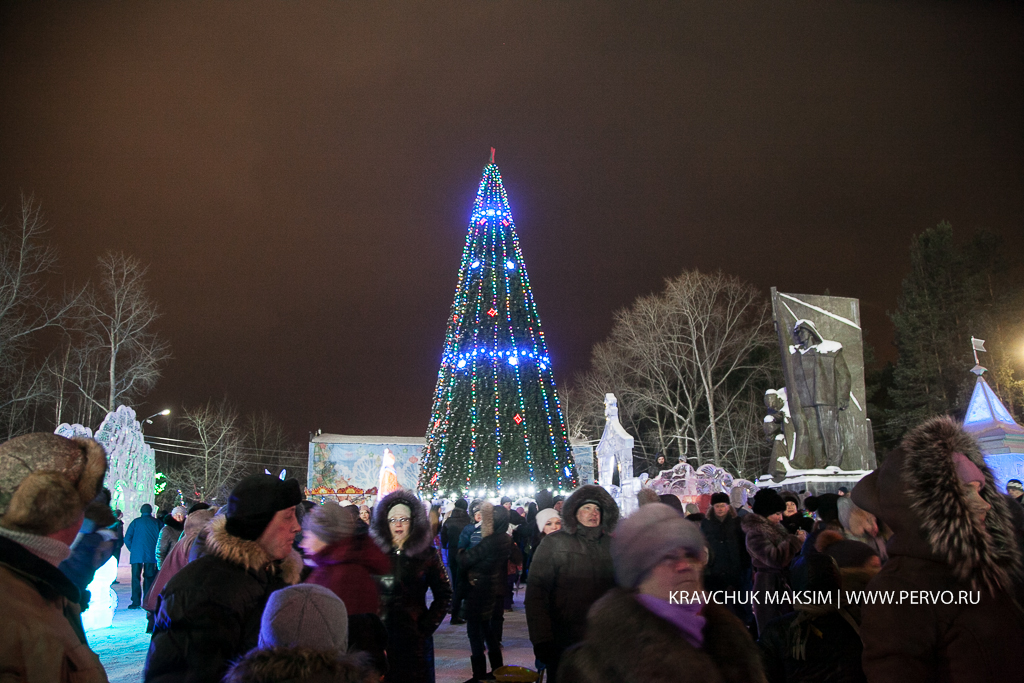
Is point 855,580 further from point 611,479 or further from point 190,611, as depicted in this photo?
point 611,479

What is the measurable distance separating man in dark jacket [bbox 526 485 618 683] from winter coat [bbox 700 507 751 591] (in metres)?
2.65

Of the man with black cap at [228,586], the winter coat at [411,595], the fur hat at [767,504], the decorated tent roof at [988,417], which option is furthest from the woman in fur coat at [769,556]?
the decorated tent roof at [988,417]

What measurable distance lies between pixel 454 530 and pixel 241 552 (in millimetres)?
8499

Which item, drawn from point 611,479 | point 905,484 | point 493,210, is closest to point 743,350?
point 611,479

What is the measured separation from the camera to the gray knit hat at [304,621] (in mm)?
2084

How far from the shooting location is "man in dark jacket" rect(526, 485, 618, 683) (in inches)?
165

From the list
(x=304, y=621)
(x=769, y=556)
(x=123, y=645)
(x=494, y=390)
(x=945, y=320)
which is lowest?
(x=123, y=645)

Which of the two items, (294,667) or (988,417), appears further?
(988,417)

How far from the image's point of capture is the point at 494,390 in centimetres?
1809

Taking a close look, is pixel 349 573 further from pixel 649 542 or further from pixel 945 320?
pixel 945 320

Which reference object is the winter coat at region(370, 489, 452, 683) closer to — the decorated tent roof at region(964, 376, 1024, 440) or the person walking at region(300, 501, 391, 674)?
the person walking at region(300, 501, 391, 674)

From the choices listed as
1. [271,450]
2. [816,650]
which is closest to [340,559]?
[816,650]

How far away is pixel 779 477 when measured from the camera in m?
16.8

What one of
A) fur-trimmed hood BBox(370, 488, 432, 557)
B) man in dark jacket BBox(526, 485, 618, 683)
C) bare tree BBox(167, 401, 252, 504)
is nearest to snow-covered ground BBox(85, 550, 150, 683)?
fur-trimmed hood BBox(370, 488, 432, 557)
